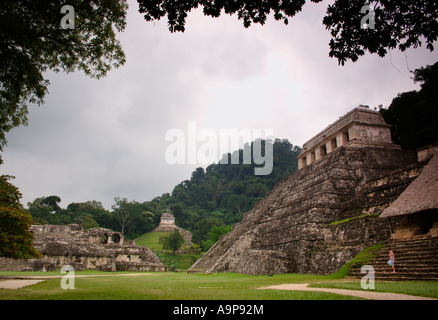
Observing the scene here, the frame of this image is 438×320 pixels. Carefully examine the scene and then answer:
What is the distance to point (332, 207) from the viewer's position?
15.0m

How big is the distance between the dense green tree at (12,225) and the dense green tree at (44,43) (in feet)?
12.4

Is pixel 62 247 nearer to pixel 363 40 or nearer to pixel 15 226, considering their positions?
pixel 15 226

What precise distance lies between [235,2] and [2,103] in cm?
600

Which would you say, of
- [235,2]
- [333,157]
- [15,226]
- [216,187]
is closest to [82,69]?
[235,2]

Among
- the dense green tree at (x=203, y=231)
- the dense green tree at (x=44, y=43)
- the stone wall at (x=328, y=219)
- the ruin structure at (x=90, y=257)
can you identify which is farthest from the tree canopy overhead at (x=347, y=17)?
the dense green tree at (x=203, y=231)

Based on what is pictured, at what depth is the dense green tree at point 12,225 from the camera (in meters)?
9.84

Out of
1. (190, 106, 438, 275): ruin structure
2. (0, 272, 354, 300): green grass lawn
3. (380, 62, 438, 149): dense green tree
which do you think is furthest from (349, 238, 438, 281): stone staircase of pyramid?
(380, 62, 438, 149): dense green tree

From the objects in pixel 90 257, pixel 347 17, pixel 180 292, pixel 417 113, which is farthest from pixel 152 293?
pixel 417 113

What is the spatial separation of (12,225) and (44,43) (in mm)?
6797

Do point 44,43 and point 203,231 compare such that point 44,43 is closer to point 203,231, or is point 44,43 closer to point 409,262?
point 409,262

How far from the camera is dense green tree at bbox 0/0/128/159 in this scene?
543cm

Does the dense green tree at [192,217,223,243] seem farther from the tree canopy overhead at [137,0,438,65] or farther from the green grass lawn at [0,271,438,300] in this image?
the tree canopy overhead at [137,0,438,65]

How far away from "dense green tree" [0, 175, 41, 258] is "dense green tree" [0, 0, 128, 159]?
12.4 ft
